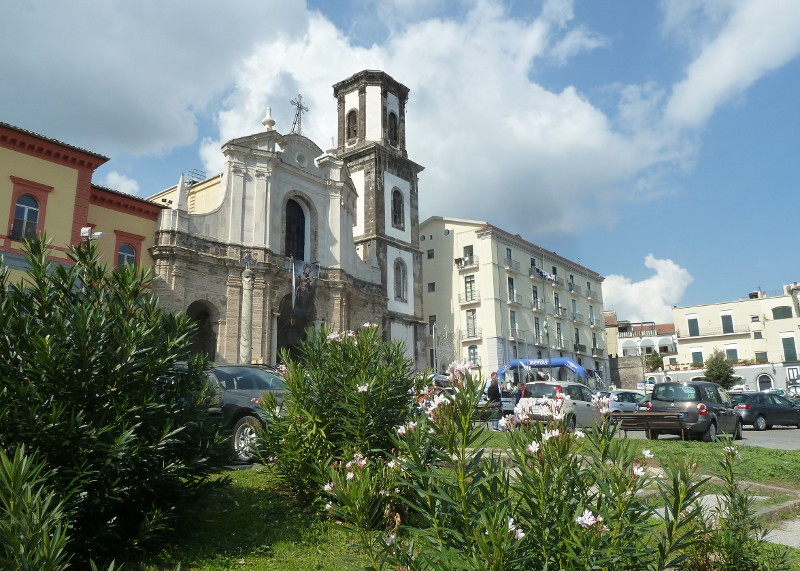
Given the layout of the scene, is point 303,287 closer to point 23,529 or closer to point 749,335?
point 23,529

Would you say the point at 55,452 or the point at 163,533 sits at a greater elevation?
the point at 55,452

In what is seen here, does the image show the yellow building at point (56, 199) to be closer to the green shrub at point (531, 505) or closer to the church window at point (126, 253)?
the church window at point (126, 253)

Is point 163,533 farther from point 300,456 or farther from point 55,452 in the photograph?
point 300,456

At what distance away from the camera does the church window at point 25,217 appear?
65.4 feet

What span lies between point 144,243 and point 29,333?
71.3 feet

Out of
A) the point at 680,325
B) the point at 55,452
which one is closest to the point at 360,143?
the point at 55,452

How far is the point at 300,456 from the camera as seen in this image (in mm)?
5758

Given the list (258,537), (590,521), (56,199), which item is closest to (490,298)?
(56,199)

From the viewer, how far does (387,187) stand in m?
36.0

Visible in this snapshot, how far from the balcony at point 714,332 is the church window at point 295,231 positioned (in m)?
43.5

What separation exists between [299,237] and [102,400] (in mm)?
26268

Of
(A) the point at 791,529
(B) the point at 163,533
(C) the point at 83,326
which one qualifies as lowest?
(A) the point at 791,529

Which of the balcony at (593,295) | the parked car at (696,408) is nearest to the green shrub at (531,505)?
the parked car at (696,408)

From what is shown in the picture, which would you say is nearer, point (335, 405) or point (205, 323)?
point (335, 405)
